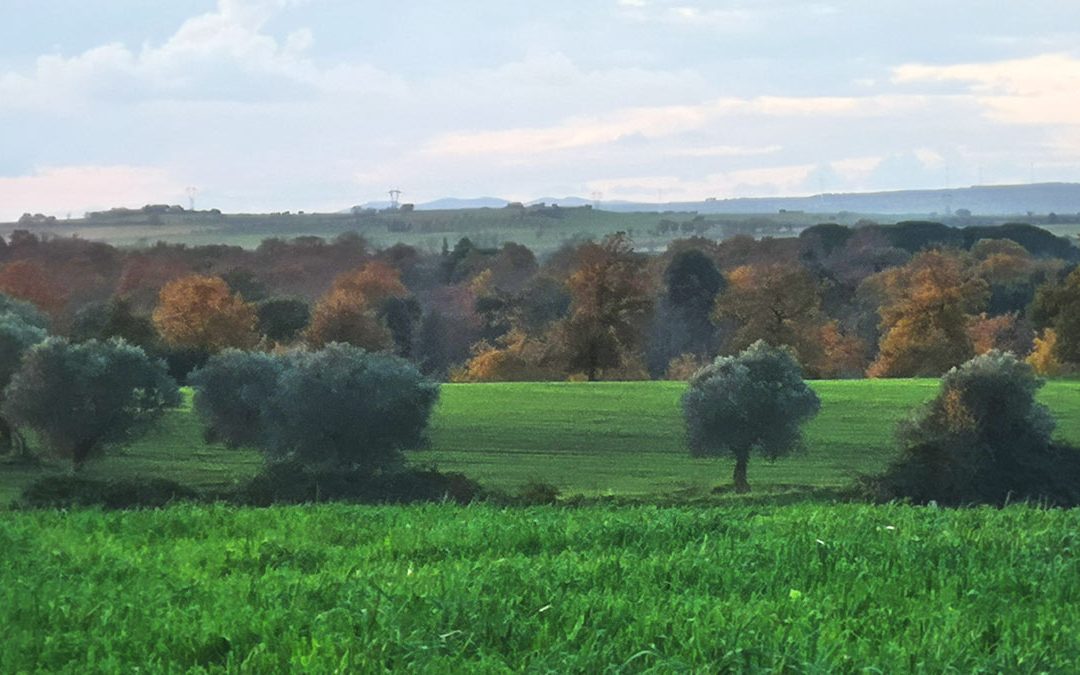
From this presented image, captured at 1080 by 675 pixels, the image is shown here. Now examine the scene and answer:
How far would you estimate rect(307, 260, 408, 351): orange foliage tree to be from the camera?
131ft

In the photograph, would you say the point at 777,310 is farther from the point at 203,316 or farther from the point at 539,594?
the point at 539,594

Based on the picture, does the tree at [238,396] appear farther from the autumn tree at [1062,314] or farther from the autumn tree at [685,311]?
the autumn tree at [1062,314]

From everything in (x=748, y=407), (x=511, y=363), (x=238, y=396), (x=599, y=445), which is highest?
(x=238, y=396)

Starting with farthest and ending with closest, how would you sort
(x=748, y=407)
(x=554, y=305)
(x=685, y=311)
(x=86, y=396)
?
(x=685, y=311) < (x=554, y=305) < (x=748, y=407) < (x=86, y=396)

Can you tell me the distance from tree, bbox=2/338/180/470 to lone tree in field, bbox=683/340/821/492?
35.9ft

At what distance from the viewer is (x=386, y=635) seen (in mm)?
5984

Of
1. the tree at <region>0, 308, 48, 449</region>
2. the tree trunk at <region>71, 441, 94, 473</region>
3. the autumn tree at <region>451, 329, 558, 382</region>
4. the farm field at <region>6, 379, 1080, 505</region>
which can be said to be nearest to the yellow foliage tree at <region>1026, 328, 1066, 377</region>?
the farm field at <region>6, 379, 1080, 505</region>

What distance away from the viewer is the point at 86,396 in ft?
86.1

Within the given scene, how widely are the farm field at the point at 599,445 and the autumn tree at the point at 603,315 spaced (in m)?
6.57

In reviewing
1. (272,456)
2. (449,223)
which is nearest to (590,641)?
(272,456)

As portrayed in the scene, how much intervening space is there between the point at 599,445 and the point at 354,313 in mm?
13672

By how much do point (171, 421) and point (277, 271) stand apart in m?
23.3

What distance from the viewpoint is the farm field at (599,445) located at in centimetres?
2552

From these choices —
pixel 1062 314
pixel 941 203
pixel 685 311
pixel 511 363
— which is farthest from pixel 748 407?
pixel 941 203
